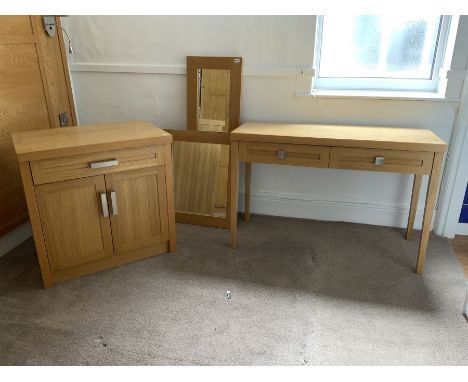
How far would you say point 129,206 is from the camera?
186 cm

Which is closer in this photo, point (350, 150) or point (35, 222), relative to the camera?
point (35, 222)

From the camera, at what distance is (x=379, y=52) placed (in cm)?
224

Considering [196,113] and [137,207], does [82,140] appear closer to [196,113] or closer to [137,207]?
[137,207]

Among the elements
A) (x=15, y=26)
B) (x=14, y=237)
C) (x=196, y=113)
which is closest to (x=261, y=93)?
(x=196, y=113)

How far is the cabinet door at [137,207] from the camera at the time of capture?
1808mm

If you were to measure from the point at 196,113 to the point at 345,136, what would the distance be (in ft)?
3.29

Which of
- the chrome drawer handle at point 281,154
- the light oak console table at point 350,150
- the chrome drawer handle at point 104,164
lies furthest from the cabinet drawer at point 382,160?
the chrome drawer handle at point 104,164

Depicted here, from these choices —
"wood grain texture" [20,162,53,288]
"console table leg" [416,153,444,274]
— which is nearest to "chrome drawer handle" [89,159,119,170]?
"wood grain texture" [20,162,53,288]

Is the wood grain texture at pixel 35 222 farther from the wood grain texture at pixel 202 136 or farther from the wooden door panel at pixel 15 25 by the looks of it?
the wood grain texture at pixel 202 136

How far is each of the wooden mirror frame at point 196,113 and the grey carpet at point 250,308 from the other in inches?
8.5

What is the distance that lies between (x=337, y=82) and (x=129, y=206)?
4.97 feet

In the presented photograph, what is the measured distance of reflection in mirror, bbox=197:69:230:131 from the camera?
2314 millimetres

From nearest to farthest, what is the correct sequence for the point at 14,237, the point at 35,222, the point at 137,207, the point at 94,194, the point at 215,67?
the point at 35,222 → the point at 94,194 → the point at 137,207 → the point at 14,237 → the point at 215,67

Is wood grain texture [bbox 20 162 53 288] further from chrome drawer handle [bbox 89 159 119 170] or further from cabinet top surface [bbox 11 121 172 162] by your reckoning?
chrome drawer handle [bbox 89 159 119 170]
